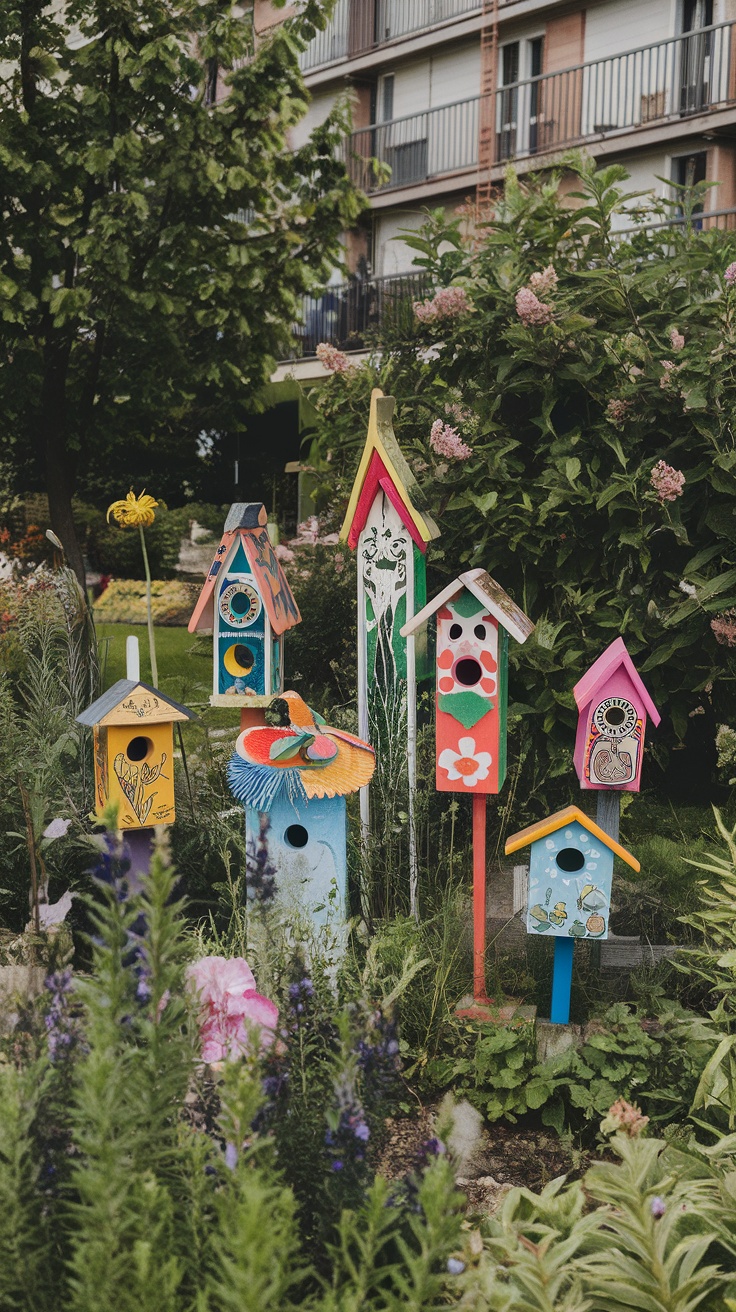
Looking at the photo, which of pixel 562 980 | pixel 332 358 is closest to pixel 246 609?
pixel 332 358

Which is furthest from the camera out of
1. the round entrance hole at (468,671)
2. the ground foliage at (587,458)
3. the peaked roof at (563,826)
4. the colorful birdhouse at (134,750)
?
the ground foliage at (587,458)

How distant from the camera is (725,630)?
4.72 m

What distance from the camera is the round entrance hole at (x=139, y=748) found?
3951 mm

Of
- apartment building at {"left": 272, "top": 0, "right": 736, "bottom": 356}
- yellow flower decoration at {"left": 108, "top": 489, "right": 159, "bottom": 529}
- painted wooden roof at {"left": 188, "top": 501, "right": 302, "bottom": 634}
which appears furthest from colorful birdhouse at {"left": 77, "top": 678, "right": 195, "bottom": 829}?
apartment building at {"left": 272, "top": 0, "right": 736, "bottom": 356}

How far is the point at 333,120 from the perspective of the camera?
8.91 meters

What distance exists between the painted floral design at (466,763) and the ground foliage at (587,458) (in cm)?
87

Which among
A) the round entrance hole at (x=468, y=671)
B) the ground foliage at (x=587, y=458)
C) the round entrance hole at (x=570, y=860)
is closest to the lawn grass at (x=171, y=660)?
the ground foliage at (x=587, y=458)

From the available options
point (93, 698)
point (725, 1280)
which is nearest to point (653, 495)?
point (93, 698)

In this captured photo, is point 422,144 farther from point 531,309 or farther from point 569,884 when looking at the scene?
point 569,884

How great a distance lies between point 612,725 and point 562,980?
80 centimetres

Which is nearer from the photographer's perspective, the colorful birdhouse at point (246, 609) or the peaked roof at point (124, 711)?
the peaked roof at point (124, 711)

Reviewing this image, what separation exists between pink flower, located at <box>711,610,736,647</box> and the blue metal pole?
1.68 metres

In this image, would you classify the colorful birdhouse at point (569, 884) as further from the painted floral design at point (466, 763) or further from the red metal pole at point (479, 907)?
the painted floral design at point (466, 763)

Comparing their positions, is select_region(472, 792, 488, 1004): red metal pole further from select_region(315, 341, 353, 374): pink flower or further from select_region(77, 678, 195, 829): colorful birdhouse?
select_region(315, 341, 353, 374): pink flower
